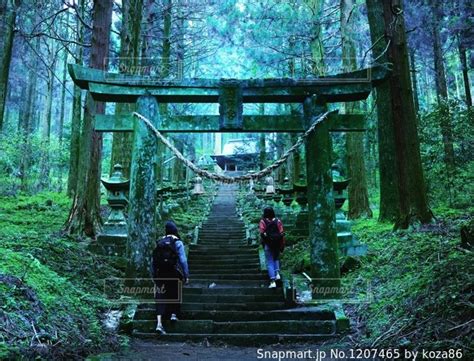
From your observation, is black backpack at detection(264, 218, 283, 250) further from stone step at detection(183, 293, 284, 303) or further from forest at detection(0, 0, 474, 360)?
stone step at detection(183, 293, 284, 303)

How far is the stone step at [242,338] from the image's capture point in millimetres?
5801

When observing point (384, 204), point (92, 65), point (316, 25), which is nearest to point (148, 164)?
point (92, 65)

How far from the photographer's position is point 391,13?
353 inches

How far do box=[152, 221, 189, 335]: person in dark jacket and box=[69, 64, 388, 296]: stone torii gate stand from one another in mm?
789

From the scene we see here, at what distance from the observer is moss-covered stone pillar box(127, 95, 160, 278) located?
6793 mm

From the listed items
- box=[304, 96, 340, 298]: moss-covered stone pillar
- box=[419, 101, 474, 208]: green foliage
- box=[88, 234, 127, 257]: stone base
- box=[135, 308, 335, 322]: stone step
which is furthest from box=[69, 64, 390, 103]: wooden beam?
box=[419, 101, 474, 208]: green foliage

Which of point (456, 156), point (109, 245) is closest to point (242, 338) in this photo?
point (109, 245)

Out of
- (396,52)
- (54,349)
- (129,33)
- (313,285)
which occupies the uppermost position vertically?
(129,33)

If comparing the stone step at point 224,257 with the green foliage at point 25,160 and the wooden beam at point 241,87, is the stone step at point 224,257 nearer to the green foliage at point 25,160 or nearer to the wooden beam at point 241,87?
the wooden beam at point 241,87

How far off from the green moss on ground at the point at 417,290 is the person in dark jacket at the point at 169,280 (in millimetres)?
2752

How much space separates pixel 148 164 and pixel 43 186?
53.9 feet

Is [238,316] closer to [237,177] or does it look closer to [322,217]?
[322,217]

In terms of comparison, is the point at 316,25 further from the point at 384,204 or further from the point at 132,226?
the point at 132,226

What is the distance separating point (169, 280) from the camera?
6.06 meters
